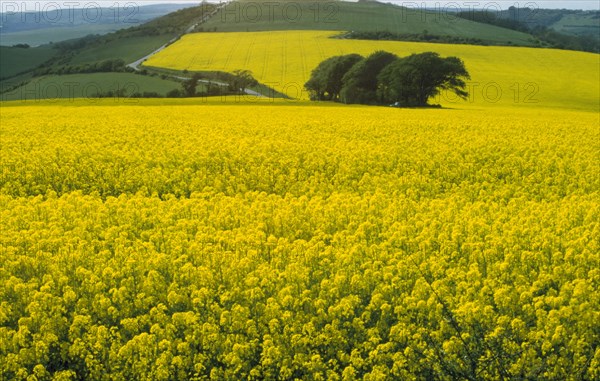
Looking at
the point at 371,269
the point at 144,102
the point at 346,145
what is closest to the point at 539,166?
the point at 346,145

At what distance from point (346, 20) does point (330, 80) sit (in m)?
65.0

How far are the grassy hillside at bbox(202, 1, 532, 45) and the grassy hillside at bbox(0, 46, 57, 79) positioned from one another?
1355 inches

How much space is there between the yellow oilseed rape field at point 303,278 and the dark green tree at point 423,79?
42.2 meters

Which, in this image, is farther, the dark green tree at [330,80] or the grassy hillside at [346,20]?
the grassy hillside at [346,20]

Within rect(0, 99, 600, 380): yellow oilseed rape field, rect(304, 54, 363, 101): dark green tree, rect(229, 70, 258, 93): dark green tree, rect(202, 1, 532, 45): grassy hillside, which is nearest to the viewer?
rect(0, 99, 600, 380): yellow oilseed rape field

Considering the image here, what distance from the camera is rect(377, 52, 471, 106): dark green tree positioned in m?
57.1

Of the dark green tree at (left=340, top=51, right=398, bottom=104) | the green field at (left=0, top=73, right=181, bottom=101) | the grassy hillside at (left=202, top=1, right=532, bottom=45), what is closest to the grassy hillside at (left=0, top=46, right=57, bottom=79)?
the green field at (left=0, top=73, right=181, bottom=101)

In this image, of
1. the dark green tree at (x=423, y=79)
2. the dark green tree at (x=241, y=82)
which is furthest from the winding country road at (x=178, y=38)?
the dark green tree at (x=423, y=79)

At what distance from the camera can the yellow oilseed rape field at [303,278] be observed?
6551 mm

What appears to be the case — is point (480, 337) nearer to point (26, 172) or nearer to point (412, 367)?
point (412, 367)

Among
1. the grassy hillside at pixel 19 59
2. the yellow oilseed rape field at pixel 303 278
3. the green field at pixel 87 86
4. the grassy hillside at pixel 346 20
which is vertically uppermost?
the grassy hillside at pixel 346 20

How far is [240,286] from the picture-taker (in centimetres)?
791

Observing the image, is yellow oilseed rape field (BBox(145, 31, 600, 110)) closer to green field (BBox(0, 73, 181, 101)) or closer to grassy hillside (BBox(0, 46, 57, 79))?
green field (BBox(0, 73, 181, 101))

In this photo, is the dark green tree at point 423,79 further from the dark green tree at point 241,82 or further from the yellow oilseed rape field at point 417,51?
the dark green tree at point 241,82
